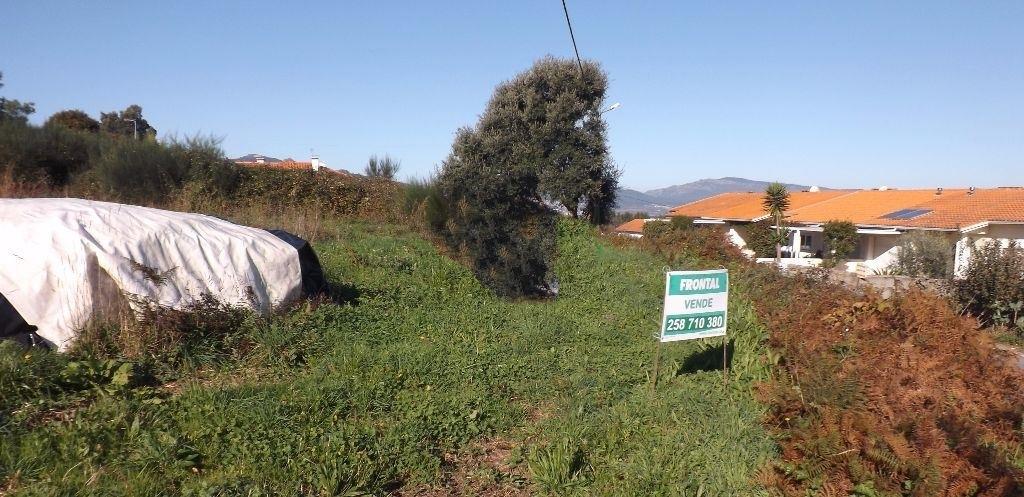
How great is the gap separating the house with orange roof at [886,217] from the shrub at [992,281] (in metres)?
5.85

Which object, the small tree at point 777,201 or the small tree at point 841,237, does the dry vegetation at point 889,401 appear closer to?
the small tree at point 777,201

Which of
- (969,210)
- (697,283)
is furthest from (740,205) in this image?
(697,283)

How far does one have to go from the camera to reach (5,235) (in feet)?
18.1

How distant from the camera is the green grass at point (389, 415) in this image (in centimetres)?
376

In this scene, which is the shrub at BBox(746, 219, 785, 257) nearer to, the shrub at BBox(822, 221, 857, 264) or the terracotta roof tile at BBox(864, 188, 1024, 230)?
the shrub at BBox(822, 221, 857, 264)

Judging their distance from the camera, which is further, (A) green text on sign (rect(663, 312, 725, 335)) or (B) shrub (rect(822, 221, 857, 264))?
(B) shrub (rect(822, 221, 857, 264))

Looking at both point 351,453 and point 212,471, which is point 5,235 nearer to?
point 212,471

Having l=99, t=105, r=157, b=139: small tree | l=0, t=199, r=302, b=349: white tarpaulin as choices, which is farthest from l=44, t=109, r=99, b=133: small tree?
l=0, t=199, r=302, b=349: white tarpaulin

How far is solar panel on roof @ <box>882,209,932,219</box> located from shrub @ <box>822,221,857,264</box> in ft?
8.79

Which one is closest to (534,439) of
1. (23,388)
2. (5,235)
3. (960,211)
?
(23,388)

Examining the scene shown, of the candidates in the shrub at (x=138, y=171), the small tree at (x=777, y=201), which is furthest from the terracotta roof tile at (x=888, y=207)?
the shrub at (x=138, y=171)

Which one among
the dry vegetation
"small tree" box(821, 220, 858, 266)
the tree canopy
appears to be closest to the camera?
the dry vegetation

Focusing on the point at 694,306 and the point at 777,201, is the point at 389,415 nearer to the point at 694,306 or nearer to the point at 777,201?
the point at 694,306

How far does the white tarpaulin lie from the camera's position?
5.39 m
